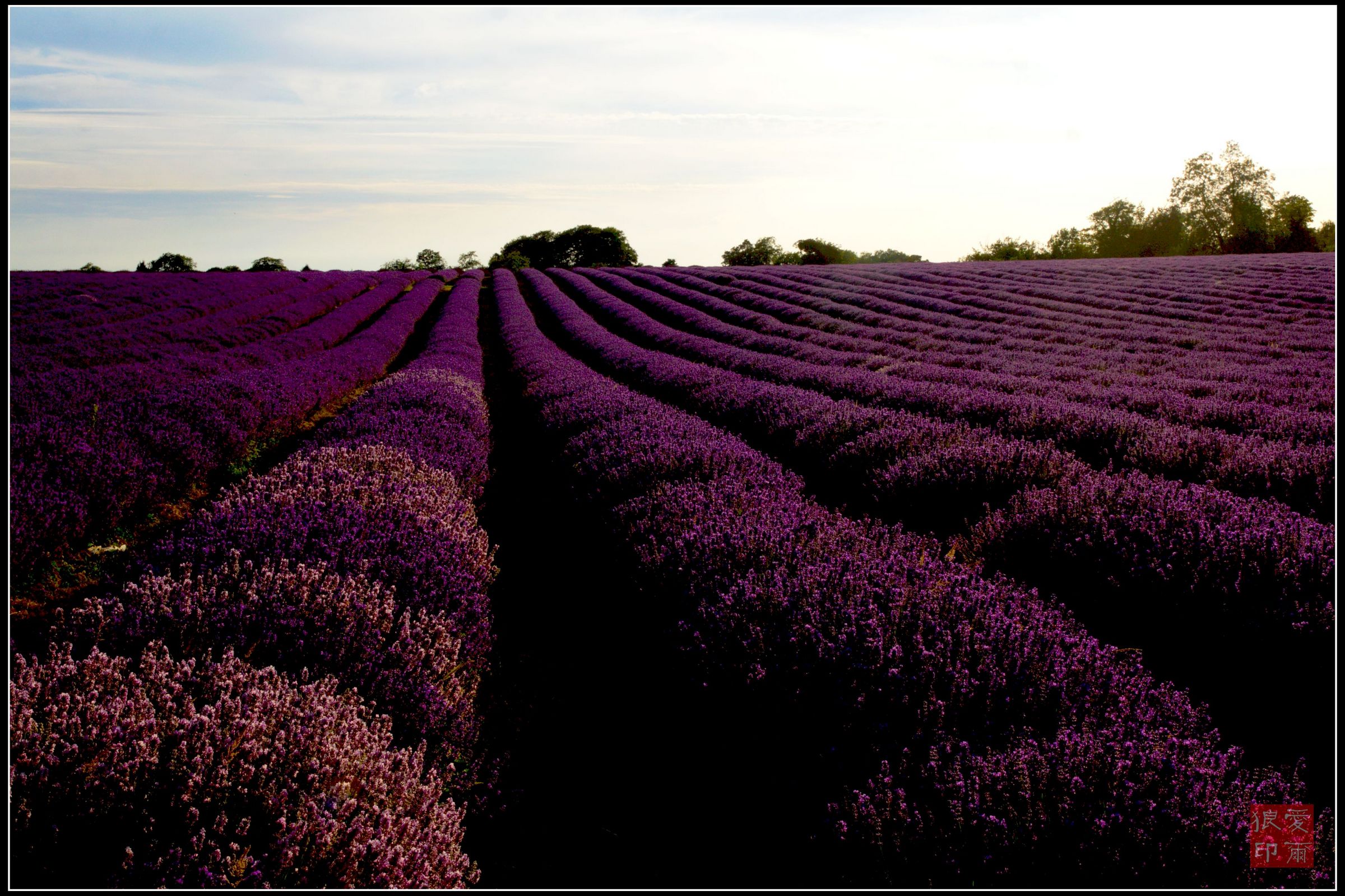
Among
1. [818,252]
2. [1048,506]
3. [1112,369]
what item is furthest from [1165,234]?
[1048,506]

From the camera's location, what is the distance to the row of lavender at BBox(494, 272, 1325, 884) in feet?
5.26

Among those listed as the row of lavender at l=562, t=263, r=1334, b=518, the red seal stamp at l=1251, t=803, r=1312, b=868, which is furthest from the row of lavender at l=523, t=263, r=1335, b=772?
the red seal stamp at l=1251, t=803, r=1312, b=868

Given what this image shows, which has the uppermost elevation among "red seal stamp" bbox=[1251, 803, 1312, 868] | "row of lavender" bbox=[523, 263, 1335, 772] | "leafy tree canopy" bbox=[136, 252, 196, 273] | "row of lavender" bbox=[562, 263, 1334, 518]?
"leafy tree canopy" bbox=[136, 252, 196, 273]

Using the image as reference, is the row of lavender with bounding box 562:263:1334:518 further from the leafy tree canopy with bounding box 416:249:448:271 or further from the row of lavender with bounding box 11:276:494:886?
the leafy tree canopy with bounding box 416:249:448:271

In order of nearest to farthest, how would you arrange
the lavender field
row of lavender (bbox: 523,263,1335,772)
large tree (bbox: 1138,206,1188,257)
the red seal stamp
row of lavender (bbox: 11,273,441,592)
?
the red seal stamp < the lavender field < row of lavender (bbox: 523,263,1335,772) < row of lavender (bbox: 11,273,441,592) < large tree (bbox: 1138,206,1188,257)

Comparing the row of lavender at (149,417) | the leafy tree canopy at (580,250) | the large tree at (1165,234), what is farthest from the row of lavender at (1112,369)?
the large tree at (1165,234)

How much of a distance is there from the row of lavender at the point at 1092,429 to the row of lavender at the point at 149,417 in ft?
21.0

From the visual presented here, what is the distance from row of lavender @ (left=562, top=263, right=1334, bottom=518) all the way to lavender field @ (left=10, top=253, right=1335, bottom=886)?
4cm

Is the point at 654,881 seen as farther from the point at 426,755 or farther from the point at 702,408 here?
the point at 702,408

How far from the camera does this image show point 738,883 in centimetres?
220

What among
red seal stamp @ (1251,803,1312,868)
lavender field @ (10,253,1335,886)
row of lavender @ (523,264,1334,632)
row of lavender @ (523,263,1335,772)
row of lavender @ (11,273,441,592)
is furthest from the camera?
row of lavender @ (11,273,441,592)

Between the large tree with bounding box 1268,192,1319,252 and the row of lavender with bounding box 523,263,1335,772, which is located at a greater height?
the large tree with bounding box 1268,192,1319,252

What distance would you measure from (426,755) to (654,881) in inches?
A: 35.3

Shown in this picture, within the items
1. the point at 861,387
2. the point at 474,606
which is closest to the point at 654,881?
the point at 474,606
